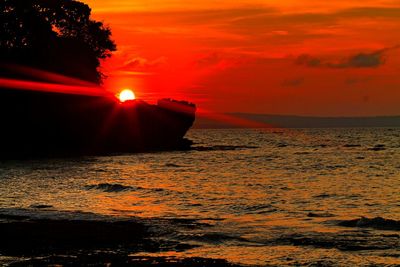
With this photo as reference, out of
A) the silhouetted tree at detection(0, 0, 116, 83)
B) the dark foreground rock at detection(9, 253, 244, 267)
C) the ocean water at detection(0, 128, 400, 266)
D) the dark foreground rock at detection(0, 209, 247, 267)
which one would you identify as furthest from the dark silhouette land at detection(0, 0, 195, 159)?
the dark foreground rock at detection(9, 253, 244, 267)

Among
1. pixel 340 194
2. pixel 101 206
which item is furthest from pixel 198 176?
pixel 101 206

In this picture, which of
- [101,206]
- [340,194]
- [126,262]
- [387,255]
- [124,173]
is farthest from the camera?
[124,173]

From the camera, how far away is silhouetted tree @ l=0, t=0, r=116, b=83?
81.8 metres

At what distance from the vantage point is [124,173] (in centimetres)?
4956

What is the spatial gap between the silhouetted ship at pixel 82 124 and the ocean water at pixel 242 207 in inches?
1198

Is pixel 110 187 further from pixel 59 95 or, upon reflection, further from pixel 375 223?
pixel 59 95

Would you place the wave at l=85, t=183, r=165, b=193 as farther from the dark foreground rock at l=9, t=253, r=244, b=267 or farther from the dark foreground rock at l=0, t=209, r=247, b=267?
the dark foreground rock at l=9, t=253, r=244, b=267

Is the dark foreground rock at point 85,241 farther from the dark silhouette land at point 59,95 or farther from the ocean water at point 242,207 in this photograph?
the dark silhouette land at point 59,95

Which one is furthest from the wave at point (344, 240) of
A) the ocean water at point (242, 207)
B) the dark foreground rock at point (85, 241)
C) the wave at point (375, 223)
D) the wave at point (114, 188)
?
the wave at point (114, 188)

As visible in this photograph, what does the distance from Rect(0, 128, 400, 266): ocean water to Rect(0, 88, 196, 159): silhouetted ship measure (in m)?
30.4

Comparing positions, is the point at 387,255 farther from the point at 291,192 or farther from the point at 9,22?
the point at 9,22

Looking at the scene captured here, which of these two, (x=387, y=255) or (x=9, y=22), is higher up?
(x=9, y=22)

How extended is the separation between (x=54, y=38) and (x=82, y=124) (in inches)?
463

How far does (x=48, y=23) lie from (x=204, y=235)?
71415mm
